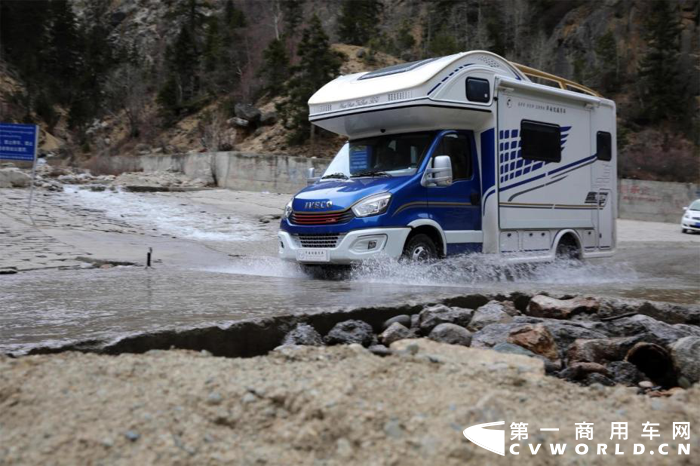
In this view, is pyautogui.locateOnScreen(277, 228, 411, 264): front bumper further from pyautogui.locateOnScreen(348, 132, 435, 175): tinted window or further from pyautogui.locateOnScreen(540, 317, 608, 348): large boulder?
pyautogui.locateOnScreen(540, 317, 608, 348): large boulder

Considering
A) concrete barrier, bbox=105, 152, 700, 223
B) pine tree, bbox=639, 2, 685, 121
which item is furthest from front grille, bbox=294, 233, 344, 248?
pine tree, bbox=639, 2, 685, 121

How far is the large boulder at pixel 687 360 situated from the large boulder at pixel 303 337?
2.37m

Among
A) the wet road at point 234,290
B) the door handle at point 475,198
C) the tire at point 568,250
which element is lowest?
the wet road at point 234,290

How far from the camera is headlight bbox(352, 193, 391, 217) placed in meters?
8.31

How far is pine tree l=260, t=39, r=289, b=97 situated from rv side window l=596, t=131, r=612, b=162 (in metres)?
31.5

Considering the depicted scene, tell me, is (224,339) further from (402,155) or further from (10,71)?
(10,71)

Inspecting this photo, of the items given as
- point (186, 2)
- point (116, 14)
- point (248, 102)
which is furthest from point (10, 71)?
point (116, 14)

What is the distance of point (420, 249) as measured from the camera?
28.8 ft

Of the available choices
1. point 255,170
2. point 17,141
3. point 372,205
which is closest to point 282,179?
point 255,170

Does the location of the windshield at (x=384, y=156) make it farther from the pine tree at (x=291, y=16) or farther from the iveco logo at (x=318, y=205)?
the pine tree at (x=291, y=16)

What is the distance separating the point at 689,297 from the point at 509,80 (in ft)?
12.9

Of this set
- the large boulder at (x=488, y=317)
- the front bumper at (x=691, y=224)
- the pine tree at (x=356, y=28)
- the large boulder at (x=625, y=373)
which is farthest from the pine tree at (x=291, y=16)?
the large boulder at (x=625, y=373)

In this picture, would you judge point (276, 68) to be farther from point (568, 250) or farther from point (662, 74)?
point (568, 250)

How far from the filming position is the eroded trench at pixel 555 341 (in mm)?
4328
